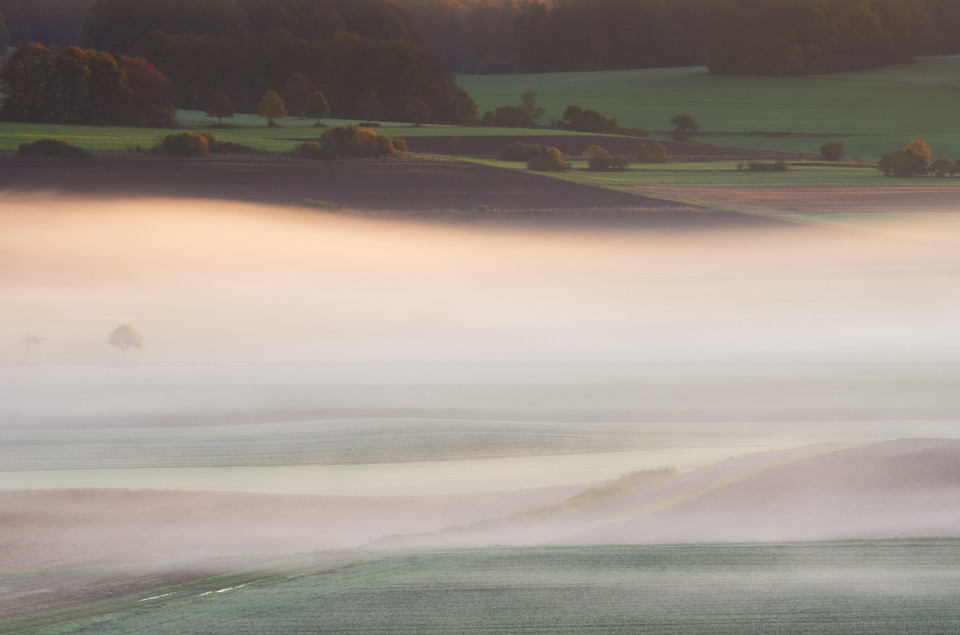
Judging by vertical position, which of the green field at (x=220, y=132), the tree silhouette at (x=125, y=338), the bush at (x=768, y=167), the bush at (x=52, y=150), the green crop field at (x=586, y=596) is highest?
the green field at (x=220, y=132)

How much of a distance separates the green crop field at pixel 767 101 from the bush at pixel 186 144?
10.9 m

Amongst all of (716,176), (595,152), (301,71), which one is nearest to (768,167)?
(716,176)

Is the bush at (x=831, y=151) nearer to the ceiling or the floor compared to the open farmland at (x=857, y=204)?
nearer to the ceiling

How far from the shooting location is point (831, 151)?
1086 inches

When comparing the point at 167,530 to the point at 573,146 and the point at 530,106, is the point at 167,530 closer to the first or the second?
the point at 573,146

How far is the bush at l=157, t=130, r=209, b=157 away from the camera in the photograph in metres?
21.0

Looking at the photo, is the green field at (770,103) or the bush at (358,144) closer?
the bush at (358,144)

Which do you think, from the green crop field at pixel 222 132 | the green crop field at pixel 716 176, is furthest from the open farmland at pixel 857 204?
the green crop field at pixel 222 132

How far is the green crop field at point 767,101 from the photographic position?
31703mm

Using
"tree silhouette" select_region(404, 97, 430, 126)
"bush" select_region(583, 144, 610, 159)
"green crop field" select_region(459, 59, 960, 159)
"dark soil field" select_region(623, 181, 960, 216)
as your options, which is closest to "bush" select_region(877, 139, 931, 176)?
"dark soil field" select_region(623, 181, 960, 216)

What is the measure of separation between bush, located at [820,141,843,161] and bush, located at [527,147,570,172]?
28.2ft

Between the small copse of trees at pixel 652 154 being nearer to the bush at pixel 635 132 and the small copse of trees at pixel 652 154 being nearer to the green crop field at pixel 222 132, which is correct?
the green crop field at pixel 222 132

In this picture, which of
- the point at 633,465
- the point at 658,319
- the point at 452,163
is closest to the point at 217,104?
the point at 452,163

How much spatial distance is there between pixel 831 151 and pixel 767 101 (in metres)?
7.61
